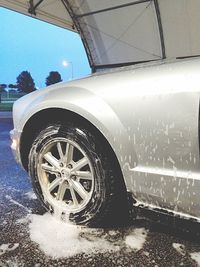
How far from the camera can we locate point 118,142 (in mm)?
1834

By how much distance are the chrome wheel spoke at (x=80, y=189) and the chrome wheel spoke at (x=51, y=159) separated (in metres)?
0.17

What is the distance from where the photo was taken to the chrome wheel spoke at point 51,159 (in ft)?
7.29

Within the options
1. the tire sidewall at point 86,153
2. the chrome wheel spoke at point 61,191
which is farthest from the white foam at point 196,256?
the chrome wheel spoke at point 61,191

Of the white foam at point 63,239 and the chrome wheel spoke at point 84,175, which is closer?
the white foam at point 63,239

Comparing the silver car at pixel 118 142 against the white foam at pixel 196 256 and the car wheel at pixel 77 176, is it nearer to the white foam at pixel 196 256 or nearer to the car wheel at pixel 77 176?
the car wheel at pixel 77 176

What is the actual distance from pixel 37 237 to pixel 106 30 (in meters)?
13.1

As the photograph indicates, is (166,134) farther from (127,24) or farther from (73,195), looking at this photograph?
(127,24)

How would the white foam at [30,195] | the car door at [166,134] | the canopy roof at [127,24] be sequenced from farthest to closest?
the canopy roof at [127,24]
the white foam at [30,195]
the car door at [166,134]

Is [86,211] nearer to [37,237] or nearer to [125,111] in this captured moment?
[37,237]

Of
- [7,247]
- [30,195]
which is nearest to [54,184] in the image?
[7,247]

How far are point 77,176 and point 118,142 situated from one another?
1.51 ft

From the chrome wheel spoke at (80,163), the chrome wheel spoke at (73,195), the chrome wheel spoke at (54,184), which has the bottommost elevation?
the chrome wheel spoke at (73,195)

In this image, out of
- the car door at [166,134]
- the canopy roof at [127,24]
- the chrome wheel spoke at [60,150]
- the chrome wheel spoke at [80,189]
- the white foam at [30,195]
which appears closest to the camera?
the car door at [166,134]

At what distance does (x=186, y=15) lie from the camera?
1158 cm
